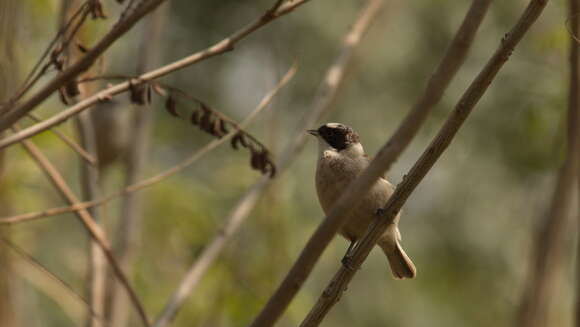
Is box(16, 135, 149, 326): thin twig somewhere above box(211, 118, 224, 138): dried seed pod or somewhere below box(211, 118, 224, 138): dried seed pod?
below

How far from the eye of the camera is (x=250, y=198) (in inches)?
158

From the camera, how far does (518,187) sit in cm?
829

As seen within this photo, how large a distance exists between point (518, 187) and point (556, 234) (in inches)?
197

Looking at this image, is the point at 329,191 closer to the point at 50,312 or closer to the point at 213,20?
the point at 50,312

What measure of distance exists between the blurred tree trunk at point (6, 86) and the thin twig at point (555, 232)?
211 cm

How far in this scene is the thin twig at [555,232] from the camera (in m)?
3.18

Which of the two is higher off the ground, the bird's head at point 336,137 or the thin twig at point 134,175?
the bird's head at point 336,137

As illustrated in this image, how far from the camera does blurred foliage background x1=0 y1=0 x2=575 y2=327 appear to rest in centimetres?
556

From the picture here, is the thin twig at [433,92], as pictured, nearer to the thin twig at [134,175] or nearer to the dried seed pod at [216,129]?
the dried seed pod at [216,129]

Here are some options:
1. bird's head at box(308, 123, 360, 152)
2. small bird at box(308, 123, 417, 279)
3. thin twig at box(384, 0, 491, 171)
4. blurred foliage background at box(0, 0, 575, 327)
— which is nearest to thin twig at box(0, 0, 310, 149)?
thin twig at box(384, 0, 491, 171)

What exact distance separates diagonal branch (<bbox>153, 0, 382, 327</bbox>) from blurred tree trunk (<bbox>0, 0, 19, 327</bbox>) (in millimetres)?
666

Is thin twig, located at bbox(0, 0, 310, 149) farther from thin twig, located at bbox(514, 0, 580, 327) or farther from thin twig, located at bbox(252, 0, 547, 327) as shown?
thin twig, located at bbox(514, 0, 580, 327)

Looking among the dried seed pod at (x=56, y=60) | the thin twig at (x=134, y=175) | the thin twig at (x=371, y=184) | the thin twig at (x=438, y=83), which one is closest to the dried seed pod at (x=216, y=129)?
the dried seed pod at (x=56, y=60)

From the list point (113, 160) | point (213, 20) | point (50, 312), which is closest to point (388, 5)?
point (113, 160)
